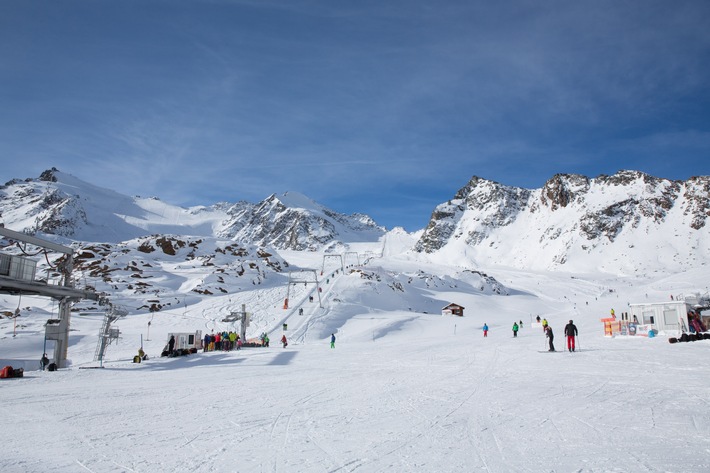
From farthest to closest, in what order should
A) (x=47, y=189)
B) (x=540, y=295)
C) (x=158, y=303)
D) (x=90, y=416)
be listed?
1. (x=47, y=189)
2. (x=540, y=295)
3. (x=158, y=303)
4. (x=90, y=416)

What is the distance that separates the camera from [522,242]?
6093 inches

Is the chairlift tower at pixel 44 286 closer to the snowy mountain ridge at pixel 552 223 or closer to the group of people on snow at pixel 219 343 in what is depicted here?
the group of people on snow at pixel 219 343

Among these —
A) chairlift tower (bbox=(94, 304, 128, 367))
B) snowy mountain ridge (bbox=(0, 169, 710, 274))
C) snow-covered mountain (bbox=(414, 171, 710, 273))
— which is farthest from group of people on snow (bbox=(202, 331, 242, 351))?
snowy mountain ridge (bbox=(0, 169, 710, 274))

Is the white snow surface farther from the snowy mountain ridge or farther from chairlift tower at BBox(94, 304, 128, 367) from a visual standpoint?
the snowy mountain ridge

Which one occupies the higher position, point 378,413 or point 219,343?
point 378,413

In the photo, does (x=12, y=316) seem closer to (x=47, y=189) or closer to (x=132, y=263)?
(x=132, y=263)

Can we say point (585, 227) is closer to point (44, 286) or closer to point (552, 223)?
point (552, 223)

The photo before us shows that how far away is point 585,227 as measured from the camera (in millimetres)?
135125

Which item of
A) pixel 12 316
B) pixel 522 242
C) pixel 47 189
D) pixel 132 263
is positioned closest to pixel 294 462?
pixel 12 316

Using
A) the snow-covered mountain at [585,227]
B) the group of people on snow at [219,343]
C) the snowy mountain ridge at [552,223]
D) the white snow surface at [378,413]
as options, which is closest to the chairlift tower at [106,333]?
the white snow surface at [378,413]

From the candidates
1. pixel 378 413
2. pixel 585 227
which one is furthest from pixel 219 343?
pixel 585 227

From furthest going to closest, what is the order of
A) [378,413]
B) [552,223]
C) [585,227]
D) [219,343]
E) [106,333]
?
[552,223], [585,227], [219,343], [106,333], [378,413]

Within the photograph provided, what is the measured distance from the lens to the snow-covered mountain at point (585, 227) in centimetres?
11744

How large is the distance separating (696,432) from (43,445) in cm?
956
